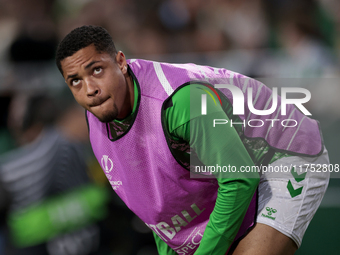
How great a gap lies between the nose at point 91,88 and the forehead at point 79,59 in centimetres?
8

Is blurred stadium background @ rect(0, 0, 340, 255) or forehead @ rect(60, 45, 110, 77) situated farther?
blurred stadium background @ rect(0, 0, 340, 255)

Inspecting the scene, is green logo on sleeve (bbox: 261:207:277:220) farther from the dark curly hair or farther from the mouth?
the dark curly hair

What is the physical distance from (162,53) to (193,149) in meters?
2.67

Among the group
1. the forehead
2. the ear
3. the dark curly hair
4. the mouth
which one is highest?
the dark curly hair

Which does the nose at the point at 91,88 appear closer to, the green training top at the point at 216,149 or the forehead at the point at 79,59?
the forehead at the point at 79,59

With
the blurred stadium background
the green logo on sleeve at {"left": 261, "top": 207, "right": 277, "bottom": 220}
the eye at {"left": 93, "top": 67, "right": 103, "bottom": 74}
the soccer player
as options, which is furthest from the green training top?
the blurred stadium background

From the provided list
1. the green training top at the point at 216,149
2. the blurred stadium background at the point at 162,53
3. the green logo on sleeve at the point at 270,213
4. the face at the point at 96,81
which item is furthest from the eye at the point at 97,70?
the blurred stadium background at the point at 162,53

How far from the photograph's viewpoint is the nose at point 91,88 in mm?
1955

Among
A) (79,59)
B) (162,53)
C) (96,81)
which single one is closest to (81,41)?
(79,59)

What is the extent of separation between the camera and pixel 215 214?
6.41ft

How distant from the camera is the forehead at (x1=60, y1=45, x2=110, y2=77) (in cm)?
195

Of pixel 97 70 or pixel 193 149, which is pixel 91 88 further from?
pixel 193 149

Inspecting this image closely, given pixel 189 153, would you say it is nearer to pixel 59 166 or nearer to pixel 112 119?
pixel 112 119

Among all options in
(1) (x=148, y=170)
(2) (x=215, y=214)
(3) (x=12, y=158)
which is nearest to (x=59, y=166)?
(3) (x=12, y=158)
